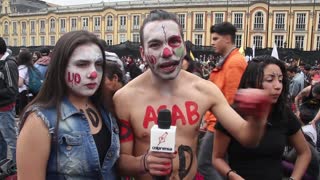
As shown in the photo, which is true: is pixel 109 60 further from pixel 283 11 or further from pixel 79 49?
pixel 283 11

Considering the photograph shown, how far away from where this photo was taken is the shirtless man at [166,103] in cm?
217

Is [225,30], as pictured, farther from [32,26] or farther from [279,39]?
[32,26]

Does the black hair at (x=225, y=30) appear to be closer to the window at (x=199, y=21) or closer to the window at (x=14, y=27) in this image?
the window at (x=199, y=21)

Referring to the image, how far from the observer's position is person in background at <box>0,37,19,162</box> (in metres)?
4.88

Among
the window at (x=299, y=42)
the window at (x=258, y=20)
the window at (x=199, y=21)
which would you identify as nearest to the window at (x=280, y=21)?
the window at (x=258, y=20)

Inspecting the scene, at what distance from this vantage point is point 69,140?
1.85 metres

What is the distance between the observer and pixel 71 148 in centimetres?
185

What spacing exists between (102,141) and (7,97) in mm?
3365

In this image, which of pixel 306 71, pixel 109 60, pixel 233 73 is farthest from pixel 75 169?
pixel 306 71

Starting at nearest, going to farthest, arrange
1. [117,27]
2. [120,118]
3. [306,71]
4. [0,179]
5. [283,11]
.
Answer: [120,118], [0,179], [306,71], [283,11], [117,27]

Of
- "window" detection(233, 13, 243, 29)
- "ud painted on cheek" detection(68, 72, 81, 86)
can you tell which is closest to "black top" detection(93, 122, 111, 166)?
"ud painted on cheek" detection(68, 72, 81, 86)

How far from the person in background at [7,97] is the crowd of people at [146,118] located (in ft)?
8.82

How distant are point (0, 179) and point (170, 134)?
1934 mm

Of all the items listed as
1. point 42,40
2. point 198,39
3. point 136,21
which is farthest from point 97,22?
point 198,39
